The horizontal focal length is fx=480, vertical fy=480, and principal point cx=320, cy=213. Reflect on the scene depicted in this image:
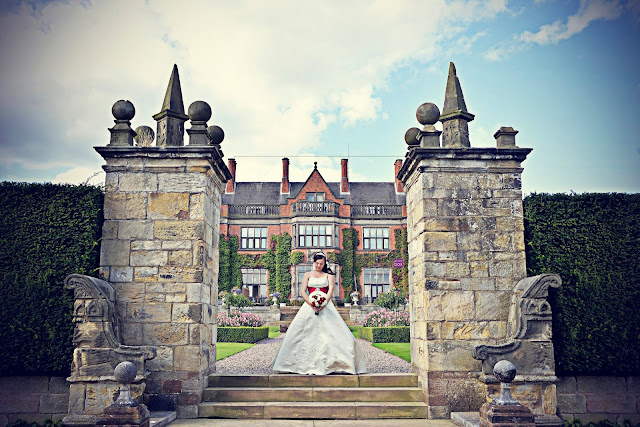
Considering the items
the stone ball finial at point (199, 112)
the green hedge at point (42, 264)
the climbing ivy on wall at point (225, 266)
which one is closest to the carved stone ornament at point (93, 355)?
the green hedge at point (42, 264)

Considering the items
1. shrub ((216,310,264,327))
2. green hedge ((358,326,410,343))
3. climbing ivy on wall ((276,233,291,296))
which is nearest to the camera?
green hedge ((358,326,410,343))

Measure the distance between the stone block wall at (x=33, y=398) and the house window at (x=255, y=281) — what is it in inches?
1223

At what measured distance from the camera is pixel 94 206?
716cm

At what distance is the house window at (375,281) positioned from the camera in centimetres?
3772

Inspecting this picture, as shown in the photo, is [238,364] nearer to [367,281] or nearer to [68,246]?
[68,246]

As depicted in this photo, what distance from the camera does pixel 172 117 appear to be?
755cm

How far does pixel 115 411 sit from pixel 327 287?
3938 mm

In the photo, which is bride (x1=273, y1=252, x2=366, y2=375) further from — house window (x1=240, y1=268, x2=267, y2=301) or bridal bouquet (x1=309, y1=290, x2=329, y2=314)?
house window (x1=240, y1=268, x2=267, y2=301)

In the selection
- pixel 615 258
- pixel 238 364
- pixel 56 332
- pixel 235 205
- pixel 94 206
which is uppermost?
pixel 235 205

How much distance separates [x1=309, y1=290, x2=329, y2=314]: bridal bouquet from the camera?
8133 mm

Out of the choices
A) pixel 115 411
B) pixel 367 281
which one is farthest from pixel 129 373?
pixel 367 281

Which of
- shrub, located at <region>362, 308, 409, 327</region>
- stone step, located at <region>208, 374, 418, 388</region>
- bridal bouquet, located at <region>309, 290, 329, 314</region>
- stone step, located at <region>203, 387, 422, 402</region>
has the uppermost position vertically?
bridal bouquet, located at <region>309, 290, 329, 314</region>

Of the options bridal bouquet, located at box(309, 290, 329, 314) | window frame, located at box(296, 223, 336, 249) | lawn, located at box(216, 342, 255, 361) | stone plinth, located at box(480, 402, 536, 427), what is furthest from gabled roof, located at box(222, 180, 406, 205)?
stone plinth, located at box(480, 402, 536, 427)

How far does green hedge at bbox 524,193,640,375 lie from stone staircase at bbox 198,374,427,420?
7.62 feet
